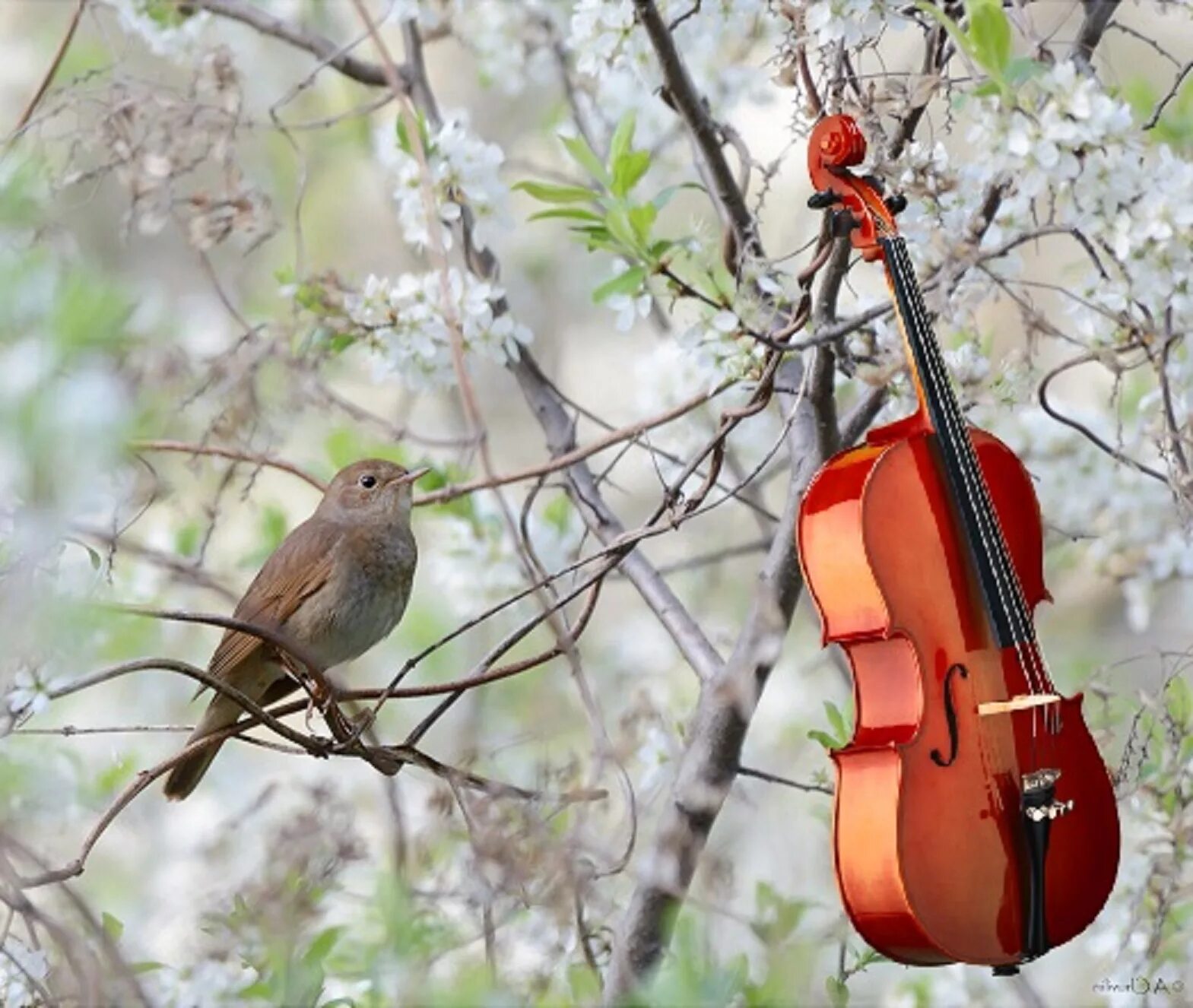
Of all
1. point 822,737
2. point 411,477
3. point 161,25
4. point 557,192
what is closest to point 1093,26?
point 557,192

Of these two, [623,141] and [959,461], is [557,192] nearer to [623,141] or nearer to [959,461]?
[623,141]

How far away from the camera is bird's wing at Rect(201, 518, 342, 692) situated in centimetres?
303

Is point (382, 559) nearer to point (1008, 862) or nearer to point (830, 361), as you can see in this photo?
point (830, 361)

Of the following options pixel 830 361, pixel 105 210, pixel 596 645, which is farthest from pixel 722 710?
pixel 105 210

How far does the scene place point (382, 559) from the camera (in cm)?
312

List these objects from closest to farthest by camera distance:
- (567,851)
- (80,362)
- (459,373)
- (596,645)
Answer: (80,362) → (567,851) → (459,373) → (596,645)

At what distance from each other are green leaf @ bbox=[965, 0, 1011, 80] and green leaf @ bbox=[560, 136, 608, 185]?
687 mm

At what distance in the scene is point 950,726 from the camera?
2.15 m

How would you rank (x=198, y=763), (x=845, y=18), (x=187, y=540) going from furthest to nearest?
(x=187, y=540), (x=198, y=763), (x=845, y=18)

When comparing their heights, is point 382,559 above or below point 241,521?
below

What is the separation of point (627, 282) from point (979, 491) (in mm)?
658

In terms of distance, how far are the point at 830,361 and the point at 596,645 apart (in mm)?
2867

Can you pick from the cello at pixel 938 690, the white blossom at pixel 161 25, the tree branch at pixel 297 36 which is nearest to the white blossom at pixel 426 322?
the tree branch at pixel 297 36

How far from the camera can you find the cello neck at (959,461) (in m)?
2.17
